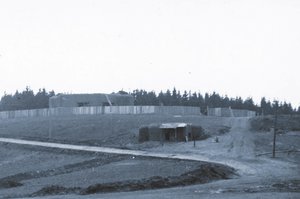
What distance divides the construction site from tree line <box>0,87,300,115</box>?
57.2 metres

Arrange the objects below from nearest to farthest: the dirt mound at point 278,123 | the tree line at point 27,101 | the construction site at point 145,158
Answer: the construction site at point 145,158 < the dirt mound at point 278,123 < the tree line at point 27,101

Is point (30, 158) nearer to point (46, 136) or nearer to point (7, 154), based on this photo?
point (7, 154)

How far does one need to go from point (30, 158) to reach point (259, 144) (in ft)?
78.4

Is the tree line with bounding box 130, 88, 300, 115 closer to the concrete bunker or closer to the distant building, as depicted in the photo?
the distant building

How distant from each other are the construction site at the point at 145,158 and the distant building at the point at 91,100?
32.2 ft

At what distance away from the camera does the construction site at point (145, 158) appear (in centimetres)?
2664

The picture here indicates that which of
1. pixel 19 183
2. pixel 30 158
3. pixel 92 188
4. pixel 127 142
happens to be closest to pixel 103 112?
pixel 127 142

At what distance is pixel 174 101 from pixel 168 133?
293 feet

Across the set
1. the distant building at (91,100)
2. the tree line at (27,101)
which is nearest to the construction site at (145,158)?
the distant building at (91,100)

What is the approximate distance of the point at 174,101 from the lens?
14488cm

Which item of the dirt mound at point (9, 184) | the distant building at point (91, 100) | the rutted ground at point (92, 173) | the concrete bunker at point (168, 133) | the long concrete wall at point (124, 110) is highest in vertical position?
the distant building at point (91, 100)

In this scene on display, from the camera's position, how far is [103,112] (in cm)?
8350

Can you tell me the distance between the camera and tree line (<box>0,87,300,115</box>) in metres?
A: 141

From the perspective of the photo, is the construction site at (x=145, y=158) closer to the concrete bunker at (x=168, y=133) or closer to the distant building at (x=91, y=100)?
the concrete bunker at (x=168, y=133)
